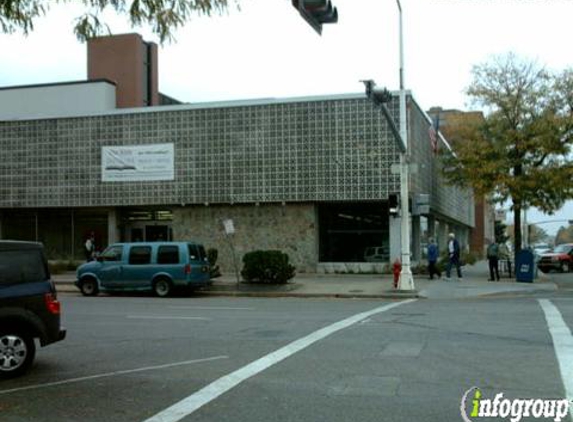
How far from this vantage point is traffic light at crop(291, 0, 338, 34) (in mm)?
8141

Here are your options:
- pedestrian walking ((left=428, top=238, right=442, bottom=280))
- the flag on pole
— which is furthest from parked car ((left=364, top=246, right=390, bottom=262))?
the flag on pole

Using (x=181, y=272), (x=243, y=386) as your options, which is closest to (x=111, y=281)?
(x=181, y=272)

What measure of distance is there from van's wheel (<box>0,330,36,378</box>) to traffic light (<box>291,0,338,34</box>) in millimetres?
5435

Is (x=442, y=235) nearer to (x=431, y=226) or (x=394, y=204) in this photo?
(x=431, y=226)

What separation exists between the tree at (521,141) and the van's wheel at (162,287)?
44.3 feet

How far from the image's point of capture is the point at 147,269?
2234cm

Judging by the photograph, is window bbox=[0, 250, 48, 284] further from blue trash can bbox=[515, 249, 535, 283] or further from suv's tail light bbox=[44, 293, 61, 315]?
blue trash can bbox=[515, 249, 535, 283]

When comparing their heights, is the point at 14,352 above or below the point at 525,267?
below

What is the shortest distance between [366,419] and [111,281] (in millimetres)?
17550

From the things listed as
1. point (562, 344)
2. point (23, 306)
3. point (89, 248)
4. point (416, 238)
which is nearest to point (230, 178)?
point (89, 248)

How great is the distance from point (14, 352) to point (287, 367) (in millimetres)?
3530

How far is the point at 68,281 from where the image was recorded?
27.1 metres

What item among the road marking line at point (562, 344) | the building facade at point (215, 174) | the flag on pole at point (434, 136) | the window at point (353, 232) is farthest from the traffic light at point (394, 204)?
the flag on pole at point (434, 136)

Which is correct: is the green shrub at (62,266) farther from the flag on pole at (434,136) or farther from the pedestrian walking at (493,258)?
the pedestrian walking at (493,258)
